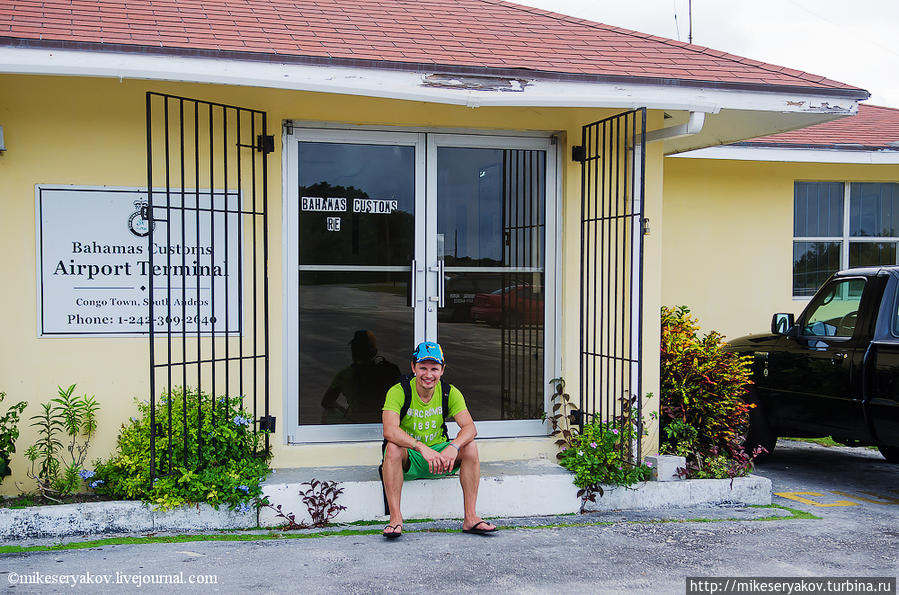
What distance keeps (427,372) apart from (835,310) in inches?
154

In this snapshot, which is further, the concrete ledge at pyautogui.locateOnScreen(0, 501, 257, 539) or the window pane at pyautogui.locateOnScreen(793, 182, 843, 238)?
the window pane at pyautogui.locateOnScreen(793, 182, 843, 238)

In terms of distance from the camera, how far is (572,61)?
19.6 feet

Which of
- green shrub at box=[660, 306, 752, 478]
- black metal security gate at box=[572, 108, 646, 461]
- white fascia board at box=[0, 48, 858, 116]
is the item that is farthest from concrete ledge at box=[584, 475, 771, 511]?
white fascia board at box=[0, 48, 858, 116]

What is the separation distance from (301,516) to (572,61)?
11.9 ft

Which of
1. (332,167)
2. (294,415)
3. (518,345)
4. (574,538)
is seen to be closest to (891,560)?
(574,538)

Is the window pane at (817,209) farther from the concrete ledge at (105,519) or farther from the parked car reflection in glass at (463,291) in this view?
the concrete ledge at (105,519)

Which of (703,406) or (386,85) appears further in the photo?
(703,406)

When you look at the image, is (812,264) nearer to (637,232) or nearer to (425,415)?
(637,232)

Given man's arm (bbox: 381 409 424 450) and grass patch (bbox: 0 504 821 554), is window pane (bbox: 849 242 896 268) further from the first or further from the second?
man's arm (bbox: 381 409 424 450)

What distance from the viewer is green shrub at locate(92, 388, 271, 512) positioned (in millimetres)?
5426

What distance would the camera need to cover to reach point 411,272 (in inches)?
255

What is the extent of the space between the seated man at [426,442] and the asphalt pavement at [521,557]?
0.22m

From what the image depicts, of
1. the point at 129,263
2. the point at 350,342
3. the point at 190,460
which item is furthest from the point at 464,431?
the point at 129,263

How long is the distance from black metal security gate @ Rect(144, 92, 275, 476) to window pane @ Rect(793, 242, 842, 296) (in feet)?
21.4
